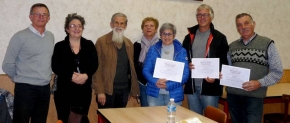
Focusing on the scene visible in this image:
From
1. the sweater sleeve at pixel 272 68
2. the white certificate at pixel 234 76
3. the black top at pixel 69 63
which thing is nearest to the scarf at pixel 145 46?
the black top at pixel 69 63

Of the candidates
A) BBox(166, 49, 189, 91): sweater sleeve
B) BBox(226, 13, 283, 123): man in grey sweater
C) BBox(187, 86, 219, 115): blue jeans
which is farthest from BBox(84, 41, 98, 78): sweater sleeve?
BBox(226, 13, 283, 123): man in grey sweater

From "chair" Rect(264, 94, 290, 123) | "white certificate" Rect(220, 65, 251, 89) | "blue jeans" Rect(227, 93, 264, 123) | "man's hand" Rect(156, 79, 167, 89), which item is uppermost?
"white certificate" Rect(220, 65, 251, 89)

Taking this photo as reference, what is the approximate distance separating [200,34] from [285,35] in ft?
9.24

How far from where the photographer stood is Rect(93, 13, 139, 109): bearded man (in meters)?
3.59

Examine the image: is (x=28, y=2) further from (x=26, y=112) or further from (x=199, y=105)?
(x=199, y=105)

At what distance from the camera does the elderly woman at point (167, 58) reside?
11.0ft

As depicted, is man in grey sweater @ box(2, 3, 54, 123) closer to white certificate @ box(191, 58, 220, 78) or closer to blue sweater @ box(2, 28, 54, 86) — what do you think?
blue sweater @ box(2, 28, 54, 86)

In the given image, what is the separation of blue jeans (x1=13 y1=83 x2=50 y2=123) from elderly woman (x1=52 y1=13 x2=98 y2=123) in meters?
0.20

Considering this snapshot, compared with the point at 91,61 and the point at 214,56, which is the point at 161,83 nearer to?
the point at 214,56

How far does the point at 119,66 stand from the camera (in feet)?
11.9

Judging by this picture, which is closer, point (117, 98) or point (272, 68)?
point (272, 68)

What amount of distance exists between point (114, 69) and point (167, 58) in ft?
2.17

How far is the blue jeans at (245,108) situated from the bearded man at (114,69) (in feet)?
4.09

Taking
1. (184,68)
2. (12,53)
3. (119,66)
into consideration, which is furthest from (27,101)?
(184,68)
